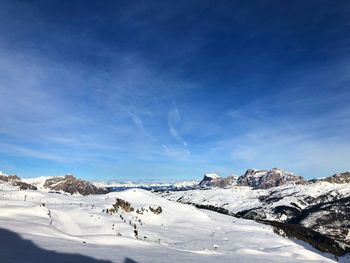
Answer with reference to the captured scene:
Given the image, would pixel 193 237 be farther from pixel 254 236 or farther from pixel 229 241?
pixel 254 236

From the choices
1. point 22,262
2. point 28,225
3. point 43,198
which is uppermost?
point 43,198

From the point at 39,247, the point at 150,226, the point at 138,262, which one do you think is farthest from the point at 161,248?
the point at 150,226

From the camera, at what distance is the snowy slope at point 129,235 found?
17.1 m

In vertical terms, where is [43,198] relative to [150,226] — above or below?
above

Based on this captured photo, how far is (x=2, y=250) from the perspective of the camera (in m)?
14.4

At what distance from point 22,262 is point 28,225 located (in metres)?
8.60

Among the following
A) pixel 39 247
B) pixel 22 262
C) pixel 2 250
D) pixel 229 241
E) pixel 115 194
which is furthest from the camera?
pixel 115 194

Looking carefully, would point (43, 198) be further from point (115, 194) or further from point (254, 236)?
point (254, 236)

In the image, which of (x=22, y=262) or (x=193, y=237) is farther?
(x=193, y=237)

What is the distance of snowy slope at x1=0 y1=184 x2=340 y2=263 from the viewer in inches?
672

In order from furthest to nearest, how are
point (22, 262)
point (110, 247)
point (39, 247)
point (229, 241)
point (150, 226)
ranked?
point (150, 226)
point (229, 241)
point (110, 247)
point (39, 247)
point (22, 262)

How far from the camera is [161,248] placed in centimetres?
2158

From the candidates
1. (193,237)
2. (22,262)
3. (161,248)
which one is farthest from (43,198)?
(22,262)

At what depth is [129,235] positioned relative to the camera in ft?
96.7
